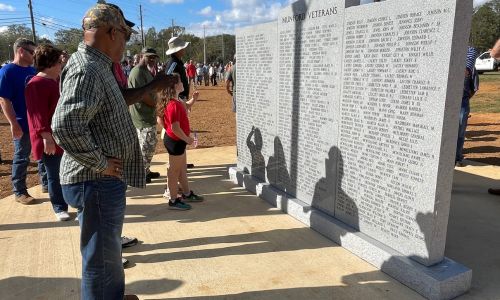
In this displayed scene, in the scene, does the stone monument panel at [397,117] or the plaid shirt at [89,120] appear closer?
the plaid shirt at [89,120]

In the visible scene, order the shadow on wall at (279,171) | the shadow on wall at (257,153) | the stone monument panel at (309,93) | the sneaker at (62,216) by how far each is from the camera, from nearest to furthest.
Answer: the stone monument panel at (309,93) < the sneaker at (62,216) < the shadow on wall at (279,171) < the shadow on wall at (257,153)

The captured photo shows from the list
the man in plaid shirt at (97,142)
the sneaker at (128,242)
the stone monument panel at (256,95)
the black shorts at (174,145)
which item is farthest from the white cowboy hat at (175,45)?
the man in plaid shirt at (97,142)

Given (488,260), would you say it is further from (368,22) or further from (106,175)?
(106,175)

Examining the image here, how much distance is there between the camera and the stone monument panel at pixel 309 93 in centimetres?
362

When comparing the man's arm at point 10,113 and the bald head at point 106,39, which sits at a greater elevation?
the bald head at point 106,39

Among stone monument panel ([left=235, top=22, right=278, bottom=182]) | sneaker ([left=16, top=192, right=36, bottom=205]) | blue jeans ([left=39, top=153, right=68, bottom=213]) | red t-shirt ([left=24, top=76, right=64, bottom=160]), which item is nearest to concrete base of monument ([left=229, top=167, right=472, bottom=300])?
stone monument panel ([left=235, top=22, right=278, bottom=182])

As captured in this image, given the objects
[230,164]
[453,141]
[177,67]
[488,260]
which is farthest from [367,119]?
[230,164]

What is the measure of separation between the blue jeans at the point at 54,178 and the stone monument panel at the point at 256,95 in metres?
2.37

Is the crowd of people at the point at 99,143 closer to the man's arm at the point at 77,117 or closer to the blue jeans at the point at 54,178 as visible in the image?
the man's arm at the point at 77,117

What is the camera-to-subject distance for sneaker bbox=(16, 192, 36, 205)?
488 cm

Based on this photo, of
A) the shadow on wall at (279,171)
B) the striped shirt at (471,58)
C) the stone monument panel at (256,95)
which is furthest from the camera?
the striped shirt at (471,58)

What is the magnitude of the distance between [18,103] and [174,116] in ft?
6.99

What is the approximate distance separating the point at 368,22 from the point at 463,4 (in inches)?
30.2

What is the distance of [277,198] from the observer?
4605 mm
